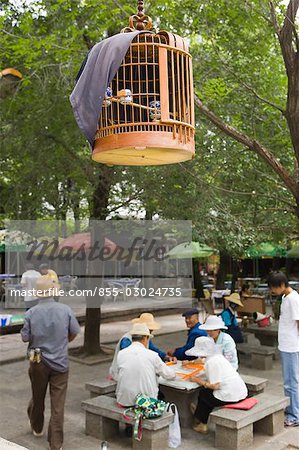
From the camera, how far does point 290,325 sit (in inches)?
229

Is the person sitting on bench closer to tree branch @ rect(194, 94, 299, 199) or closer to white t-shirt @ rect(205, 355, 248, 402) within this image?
white t-shirt @ rect(205, 355, 248, 402)

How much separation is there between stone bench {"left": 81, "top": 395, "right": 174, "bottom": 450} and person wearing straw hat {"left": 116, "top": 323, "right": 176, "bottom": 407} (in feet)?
0.59

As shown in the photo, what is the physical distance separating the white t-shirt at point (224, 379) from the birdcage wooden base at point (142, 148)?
2.47 meters

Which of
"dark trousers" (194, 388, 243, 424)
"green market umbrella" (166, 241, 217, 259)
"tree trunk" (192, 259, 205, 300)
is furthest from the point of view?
"tree trunk" (192, 259, 205, 300)

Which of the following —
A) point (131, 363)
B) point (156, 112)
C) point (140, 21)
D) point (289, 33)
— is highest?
point (289, 33)

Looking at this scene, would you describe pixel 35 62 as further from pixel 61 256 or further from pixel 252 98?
pixel 61 256

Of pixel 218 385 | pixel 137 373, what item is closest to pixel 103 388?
pixel 137 373

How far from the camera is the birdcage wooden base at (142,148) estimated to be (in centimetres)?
353

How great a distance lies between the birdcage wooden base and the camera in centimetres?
353

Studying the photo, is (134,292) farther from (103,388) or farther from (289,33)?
(289,33)

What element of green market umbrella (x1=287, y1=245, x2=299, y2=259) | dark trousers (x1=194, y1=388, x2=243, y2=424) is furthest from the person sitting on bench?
green market umbrella (x1=287, y1=245, x2=299, y2=259)

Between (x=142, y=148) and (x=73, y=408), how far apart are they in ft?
15.7

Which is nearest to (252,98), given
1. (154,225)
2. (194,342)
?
(154,225)

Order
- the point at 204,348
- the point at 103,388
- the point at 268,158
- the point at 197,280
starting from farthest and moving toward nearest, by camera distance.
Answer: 1. the point at 197,280
2. the point at 268,158
3. the point at 103,388
4. the point at 204,348
